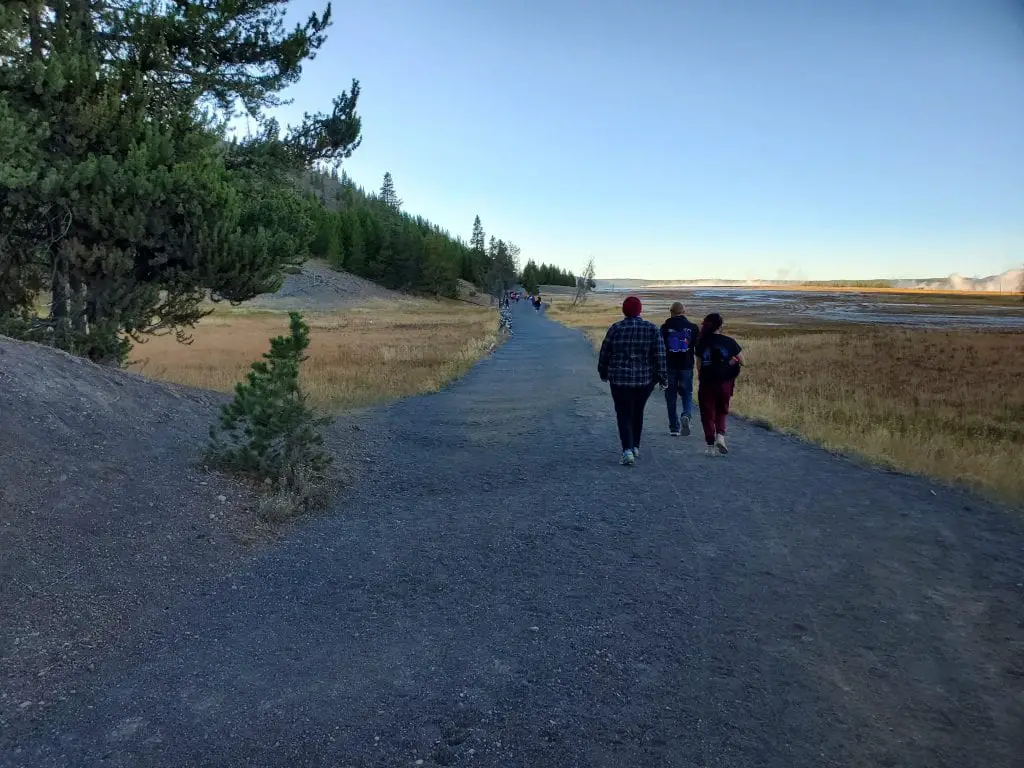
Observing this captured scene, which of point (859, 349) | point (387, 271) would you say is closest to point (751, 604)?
point (859, 349)

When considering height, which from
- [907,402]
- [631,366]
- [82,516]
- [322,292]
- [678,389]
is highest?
[322,292]

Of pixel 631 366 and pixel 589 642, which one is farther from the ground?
pixel 631 366

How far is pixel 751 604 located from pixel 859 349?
28.7 metres

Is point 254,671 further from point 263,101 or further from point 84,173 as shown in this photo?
point 263,101

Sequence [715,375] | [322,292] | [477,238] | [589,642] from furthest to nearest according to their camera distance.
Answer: [477,238] → [322,292] → [715,375] → [589,642]

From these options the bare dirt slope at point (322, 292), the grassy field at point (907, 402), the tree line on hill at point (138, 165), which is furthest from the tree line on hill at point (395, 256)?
the tree line on hill at point (138, 165)

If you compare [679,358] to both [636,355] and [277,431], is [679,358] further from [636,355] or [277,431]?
[277,431]

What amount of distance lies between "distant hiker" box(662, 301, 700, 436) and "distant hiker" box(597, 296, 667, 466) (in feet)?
5.45

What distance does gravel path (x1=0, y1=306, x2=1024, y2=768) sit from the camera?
2957 millimetres

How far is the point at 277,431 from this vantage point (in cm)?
653

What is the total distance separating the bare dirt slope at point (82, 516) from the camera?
3.79 meters

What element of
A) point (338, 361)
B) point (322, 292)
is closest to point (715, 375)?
point (338, 361)

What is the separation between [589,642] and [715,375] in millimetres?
5347

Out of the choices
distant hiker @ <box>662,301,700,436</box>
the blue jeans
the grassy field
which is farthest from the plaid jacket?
the grassy field
